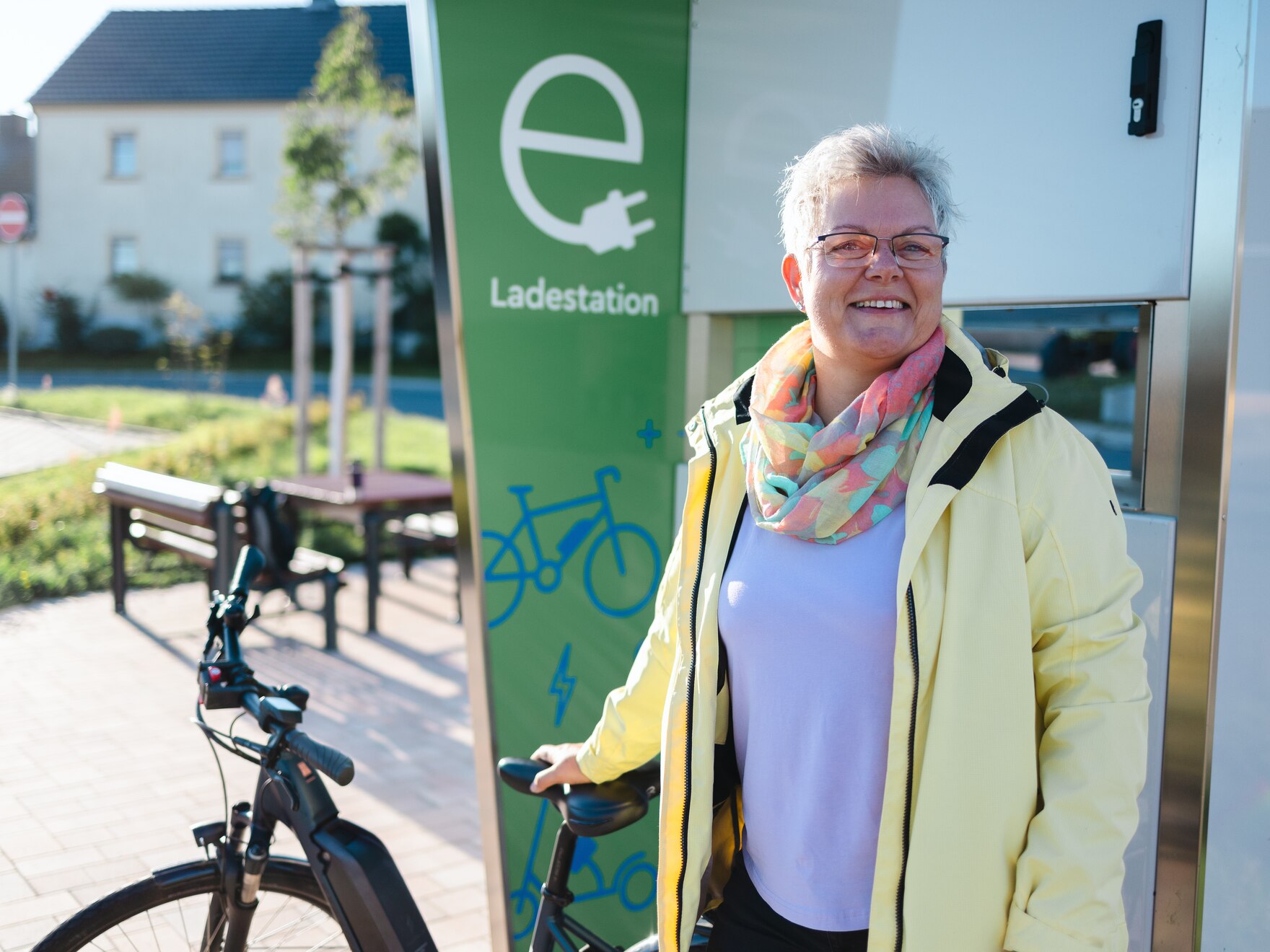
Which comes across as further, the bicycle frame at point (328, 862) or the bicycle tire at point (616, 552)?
the bicycle tire at point (616, 552)

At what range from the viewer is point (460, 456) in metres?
2.88

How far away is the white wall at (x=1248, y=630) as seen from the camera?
2100mm

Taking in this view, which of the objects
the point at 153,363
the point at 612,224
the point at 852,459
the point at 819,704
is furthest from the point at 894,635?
the point at 153,363

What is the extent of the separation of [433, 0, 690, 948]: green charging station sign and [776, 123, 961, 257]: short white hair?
124 cm

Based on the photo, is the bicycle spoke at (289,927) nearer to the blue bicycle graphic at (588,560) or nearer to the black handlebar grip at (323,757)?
the black handlebar grip at (323,757)

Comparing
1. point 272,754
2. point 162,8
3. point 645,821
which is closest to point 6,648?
point 645,821

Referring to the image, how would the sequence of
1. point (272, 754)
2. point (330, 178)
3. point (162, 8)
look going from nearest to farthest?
1. point (272, 754)
2. point (330, 178)
3. point (162, 8)

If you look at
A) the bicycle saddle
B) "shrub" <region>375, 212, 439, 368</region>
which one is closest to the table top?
the bicycle saddle

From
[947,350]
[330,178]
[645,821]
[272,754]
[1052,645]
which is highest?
[330,178]

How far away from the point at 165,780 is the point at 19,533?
20.9 feet

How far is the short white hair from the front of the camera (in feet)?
5.57

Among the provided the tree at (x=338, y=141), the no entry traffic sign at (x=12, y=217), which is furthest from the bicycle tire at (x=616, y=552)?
the no entry traffic sign at (x=12, y=217)

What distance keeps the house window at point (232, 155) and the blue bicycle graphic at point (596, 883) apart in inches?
1335

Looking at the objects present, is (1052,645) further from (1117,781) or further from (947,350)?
(947,350)
